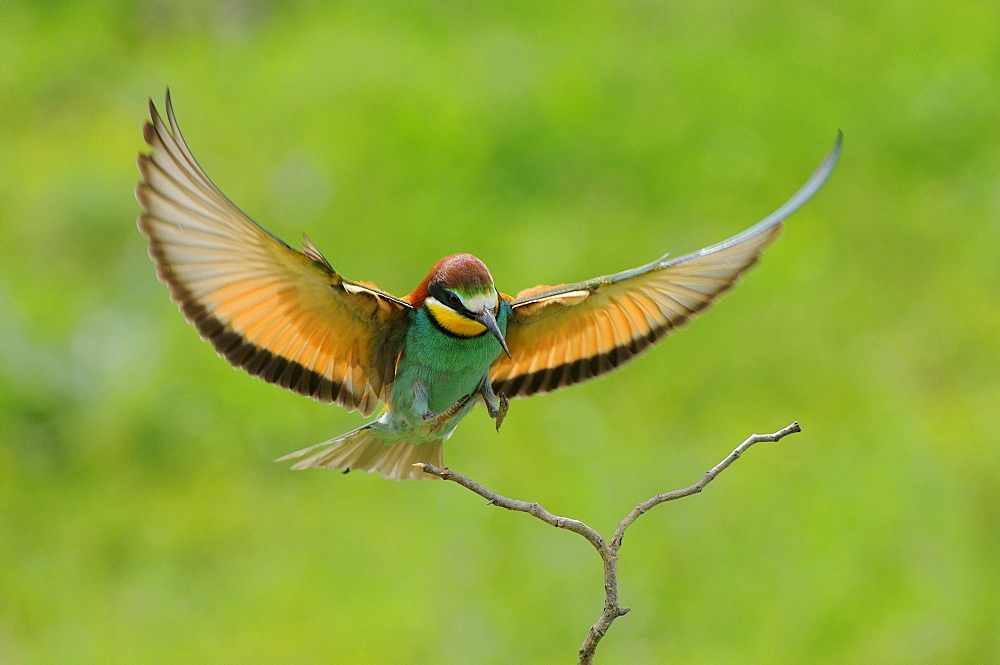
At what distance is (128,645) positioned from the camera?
3.43 m

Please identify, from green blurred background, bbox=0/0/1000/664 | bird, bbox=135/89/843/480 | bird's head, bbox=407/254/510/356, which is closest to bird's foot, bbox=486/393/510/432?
bird, bbox=135/89/843/480

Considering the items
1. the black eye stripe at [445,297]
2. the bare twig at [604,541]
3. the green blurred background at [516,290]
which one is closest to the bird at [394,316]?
the black eye stripe at [445,297]

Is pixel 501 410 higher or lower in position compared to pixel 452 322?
lower

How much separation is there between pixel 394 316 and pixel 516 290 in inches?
79.2

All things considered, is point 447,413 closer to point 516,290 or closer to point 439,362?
point 439,362

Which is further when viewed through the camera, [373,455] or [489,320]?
[373,455]

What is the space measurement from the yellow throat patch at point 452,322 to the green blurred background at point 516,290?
1568 millimetres

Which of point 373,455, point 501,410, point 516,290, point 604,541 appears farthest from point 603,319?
point 516,290

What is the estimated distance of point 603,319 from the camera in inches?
95.7

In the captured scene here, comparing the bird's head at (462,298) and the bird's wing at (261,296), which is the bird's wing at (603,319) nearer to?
the bird's head at (462,298)

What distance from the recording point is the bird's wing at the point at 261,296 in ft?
6.48

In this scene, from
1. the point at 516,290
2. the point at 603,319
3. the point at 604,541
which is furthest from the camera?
the point at 516,290

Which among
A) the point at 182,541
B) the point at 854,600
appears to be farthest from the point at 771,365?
the point at 182,541

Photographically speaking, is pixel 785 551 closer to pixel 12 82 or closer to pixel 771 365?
pixel 771 365
